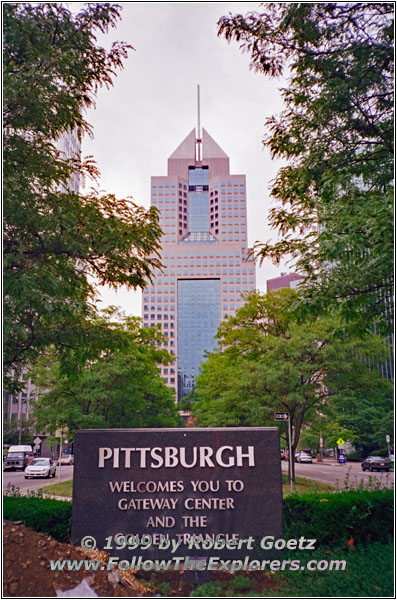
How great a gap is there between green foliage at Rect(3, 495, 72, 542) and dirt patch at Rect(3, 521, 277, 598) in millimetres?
315

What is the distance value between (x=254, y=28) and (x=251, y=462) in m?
8.14

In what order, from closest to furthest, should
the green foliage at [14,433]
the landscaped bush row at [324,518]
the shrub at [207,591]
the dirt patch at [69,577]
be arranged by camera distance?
the dirt patch at [69,577] → the shrub at [207,591] → the landscaped bush row at [324,518] → the green foliage at [14,433]

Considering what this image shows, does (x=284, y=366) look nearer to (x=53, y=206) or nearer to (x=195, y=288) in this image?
(x=53, y=206)

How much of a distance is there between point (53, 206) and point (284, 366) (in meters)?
13.6

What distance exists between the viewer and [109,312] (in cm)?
2555

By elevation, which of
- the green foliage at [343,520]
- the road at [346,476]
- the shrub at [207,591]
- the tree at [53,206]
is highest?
the tree at [53,206]

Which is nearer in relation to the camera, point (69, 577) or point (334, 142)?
point (69, 577)

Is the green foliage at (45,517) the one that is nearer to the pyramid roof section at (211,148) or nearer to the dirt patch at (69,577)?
the dirt patch at (69,577)

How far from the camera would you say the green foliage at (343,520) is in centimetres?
782

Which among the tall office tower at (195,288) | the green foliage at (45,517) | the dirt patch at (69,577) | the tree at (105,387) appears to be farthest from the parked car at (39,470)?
the tall office tower at (195,288)

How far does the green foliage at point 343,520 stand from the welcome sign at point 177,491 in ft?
1.65

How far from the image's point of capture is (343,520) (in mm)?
7859

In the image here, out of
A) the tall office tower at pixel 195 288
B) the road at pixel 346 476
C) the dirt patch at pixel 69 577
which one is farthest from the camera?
the tall office tower at pixel 195 288

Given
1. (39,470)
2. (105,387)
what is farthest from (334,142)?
(39,470)
